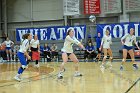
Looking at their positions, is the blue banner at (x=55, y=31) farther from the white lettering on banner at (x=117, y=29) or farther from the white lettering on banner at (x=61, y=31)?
the white lettering on banner at (x=117, y=29)

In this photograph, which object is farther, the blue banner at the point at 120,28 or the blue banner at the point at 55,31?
the blue banner at the point at 55,31

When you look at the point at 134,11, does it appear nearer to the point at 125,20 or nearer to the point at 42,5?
the point at 125,20

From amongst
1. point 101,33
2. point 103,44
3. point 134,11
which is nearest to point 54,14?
point 101,33

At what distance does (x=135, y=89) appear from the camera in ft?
26.3

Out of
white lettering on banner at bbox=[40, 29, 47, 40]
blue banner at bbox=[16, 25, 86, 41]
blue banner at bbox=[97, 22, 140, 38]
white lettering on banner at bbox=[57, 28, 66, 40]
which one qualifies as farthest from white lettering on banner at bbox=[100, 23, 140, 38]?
white lettering on banner at bbox=[40, 29, 47, 40]

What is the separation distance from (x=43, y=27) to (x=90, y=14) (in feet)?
14.9

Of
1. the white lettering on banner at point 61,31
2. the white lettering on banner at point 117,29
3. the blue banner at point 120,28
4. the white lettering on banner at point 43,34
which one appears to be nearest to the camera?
the blue banner at point 120,28

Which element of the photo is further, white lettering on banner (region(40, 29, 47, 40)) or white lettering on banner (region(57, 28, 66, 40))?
white lettering on banner (region(40, 29, 47, 40))

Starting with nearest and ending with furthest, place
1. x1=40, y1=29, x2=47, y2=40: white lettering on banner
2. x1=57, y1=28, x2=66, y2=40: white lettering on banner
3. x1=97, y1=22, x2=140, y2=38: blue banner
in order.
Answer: x1=97, y1=22, x2=140, y2=38: blue banner
x1=57, y1=28, x2=66, y2=40: white lettering on banner
x1=40, y1=29, x2=47, y2=40: white lettering on banner

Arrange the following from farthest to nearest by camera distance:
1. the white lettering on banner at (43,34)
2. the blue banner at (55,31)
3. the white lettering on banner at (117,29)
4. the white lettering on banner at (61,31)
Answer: the white lettering on banner at (43,34) < the white lettering on banner at (61,31) < the blue banner at (55,31) < the white lettering on banner at (117,29)

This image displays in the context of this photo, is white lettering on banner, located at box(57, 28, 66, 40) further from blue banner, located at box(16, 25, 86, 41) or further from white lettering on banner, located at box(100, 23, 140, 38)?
white lettering on banner, located at box(100, 23, 140, 38)

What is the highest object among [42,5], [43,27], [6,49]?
[42,5]

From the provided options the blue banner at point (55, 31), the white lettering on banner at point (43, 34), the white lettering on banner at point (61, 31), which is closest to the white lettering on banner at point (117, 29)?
the blue banner at point (55, 31)

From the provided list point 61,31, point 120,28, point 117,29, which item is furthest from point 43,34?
point 120,28
